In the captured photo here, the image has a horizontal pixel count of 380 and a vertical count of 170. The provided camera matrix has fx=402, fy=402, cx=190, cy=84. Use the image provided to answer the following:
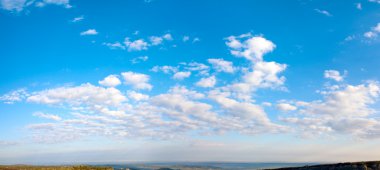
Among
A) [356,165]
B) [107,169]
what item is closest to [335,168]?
[356,165]

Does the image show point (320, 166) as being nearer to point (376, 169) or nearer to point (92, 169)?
point (376, 169)

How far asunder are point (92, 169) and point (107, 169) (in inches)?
164

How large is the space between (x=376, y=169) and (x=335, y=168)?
6.35 m

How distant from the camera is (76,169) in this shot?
8394 cm

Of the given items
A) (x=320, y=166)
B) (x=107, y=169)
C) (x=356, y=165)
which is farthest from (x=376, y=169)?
(x=107, y=169)

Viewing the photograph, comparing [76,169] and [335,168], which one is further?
[76,169]

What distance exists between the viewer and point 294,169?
7288cm

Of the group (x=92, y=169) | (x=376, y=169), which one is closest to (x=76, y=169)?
(x=92, y=169)

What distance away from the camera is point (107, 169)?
87.1 meters

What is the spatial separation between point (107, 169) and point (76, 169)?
262 inches

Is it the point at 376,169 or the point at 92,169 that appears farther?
the point at 92,169

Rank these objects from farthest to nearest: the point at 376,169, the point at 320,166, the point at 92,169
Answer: the point at 92,169 → the point at 320,166 → the point at 376,169

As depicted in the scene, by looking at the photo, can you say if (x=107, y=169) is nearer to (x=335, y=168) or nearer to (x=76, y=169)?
(x=76, y=169)

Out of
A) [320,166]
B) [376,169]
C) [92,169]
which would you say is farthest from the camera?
[92,169]
